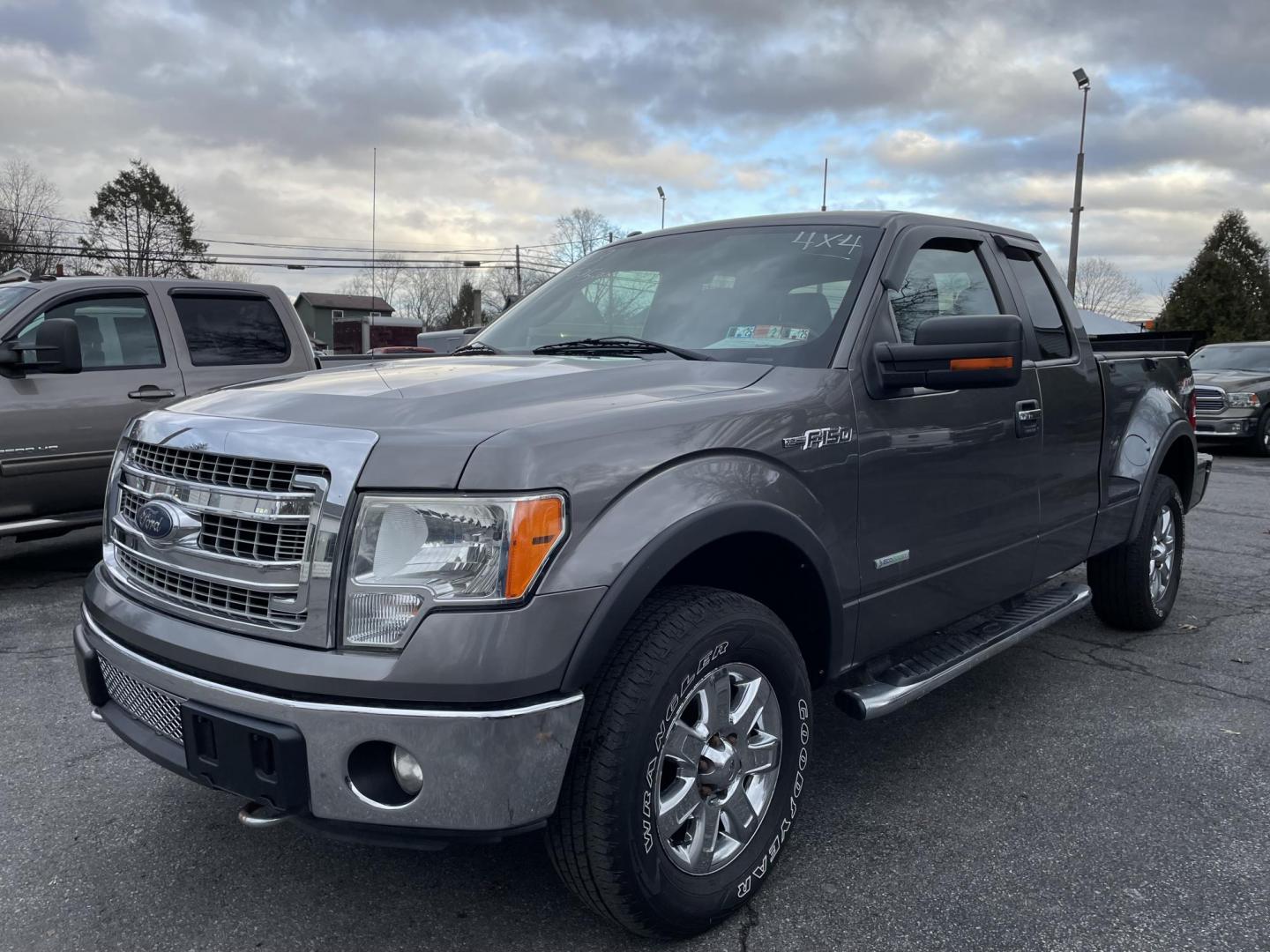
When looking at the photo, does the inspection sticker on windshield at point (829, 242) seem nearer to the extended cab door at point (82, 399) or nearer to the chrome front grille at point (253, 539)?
the chrome front grille at point (253, 539)

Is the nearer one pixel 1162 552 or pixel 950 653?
pixel 950 653

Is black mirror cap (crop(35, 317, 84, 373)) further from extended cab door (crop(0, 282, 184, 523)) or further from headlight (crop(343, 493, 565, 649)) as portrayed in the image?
headlight (crop(343, 493, 565, 649))

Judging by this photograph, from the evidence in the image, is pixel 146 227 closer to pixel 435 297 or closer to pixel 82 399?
pixel 435 297

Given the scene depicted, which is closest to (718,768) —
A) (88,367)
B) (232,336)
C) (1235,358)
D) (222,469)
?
(222,469)

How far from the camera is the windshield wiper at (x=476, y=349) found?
3641 millimetres

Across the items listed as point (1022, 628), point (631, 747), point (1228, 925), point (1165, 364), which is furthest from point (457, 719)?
point (1165, 364)

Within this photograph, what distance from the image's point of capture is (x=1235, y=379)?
14.8m

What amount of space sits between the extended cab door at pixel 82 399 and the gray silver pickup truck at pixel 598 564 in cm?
360

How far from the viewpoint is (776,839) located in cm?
257

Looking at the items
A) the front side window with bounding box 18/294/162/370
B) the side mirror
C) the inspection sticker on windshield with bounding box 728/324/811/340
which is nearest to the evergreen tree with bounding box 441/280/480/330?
the front side window with bounding box 18/294/162/370

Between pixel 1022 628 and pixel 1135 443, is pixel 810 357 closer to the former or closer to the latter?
pixel 1022 628

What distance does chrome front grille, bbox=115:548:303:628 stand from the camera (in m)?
2.11

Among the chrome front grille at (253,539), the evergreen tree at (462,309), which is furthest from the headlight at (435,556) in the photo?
the evergreen tree at (462,309)

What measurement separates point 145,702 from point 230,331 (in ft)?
16.6
